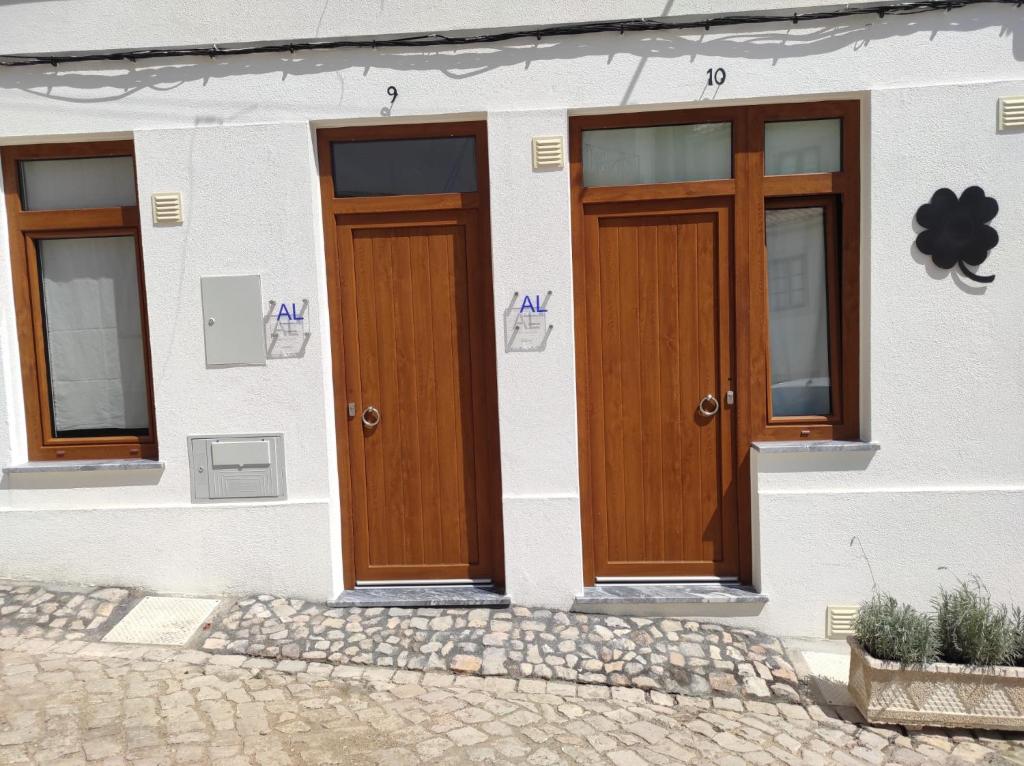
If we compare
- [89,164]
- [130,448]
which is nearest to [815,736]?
[130,448]

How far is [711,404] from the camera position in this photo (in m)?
4.54

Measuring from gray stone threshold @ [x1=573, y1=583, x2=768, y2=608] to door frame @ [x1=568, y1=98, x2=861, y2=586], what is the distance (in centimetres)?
23

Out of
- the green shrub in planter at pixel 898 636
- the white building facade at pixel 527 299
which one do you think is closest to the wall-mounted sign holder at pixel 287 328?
the white building facade at pixel 527 299

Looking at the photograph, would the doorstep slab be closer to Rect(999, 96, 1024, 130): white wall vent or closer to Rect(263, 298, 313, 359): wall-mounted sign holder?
Rect(263, 298, 313, 359): wall-mounted sign holder

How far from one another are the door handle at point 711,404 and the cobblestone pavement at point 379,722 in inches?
61.6

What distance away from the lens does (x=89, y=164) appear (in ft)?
15.4

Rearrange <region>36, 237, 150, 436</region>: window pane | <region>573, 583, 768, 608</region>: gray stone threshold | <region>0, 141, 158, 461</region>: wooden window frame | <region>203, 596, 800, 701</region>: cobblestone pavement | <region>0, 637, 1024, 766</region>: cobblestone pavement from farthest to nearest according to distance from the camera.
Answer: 1. <region>36, 237, 150, 436</region>: window pane
2. <region>0, 141, 158, 461</region>: wooden window frame
3. <region>573, 583, 768, 608</region>: gray stone threshold
4. <region>203, 596, 800, 701</region>: cobblestone pavement
5. <region>0, 637, 1024, 766</region>: cobblestone pavement

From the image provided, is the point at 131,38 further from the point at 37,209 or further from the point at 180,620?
the point at 180,620

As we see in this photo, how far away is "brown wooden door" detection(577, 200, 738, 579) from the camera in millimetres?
4477

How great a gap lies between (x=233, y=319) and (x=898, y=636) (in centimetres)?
388

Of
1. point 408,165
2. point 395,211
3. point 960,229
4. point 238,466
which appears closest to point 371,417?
point 238,466

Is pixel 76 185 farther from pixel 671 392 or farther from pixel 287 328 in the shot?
pixel 671 392

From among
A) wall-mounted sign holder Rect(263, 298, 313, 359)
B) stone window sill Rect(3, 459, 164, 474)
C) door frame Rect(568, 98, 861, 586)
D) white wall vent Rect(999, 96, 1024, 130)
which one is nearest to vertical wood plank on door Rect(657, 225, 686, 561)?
door frame Rect(568, 98, 861, 586)

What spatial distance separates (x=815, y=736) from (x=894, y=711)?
402mm
